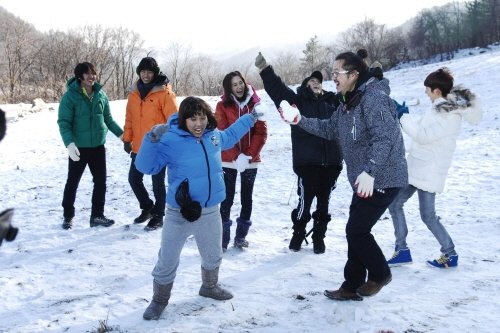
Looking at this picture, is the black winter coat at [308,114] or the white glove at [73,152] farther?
the white glove at [73,152]

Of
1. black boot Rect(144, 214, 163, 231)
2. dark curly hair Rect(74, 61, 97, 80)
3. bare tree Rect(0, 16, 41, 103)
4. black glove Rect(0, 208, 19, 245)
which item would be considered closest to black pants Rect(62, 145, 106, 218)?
black boot Rect(144, 214, 163, 231)

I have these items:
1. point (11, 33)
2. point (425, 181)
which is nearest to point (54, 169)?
point (425, 181)

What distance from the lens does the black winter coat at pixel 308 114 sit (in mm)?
4852

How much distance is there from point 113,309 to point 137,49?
59280 millimetres

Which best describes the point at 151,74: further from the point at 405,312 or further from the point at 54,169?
the point at 54,169

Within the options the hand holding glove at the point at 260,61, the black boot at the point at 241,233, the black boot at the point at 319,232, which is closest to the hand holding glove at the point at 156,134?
the hand holding glove at the point at 260,61

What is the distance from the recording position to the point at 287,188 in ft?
28.3

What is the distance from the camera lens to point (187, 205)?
11.6 feet

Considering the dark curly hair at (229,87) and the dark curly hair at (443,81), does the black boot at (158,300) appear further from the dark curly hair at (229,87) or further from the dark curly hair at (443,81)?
the dark curly hair at (443,81)

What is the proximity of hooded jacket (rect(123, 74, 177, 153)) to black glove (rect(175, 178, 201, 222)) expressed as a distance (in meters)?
2.37

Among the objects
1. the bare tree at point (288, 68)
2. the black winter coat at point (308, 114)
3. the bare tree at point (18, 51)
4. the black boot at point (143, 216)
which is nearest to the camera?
the black winter coat at point (308, 114)

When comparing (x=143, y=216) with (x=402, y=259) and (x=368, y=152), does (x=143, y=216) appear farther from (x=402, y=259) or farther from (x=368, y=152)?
(x=368, y=152)

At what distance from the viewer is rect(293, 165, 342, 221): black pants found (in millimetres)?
5008

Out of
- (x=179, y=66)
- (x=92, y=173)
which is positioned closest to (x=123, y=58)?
(x=179, y=66)
